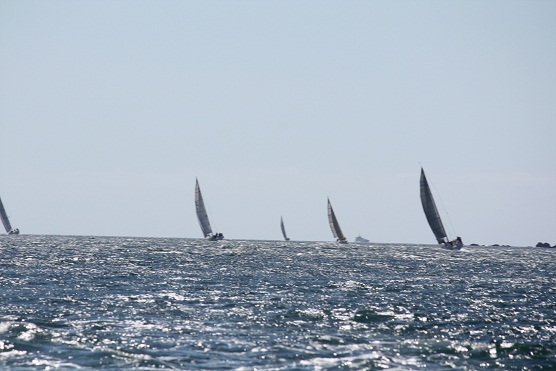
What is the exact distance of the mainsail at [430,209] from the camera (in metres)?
109

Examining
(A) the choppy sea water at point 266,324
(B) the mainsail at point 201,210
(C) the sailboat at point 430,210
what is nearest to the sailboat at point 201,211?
(B) the mainsail at point 201,210

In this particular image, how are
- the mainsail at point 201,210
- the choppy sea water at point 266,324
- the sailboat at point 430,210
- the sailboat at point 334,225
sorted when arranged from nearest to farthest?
1. the choppy sea water at point 266,324
2. the sailboat at point 430,210
3. the mainsail at point 201,210
4. the sailboat at point 334,225

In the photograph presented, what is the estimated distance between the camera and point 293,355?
27391 millimetres

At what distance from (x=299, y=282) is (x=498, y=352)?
31255 mm

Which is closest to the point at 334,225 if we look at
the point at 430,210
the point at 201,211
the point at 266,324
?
the point at 201,211

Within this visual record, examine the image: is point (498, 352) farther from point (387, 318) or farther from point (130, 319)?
point (130, 319)

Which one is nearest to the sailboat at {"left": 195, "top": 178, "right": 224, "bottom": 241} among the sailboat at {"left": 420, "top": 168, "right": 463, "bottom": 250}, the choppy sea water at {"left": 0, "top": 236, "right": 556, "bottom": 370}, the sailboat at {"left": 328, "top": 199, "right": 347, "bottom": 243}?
the sailboat at {"left": 328, "top": 199, "right": 347, "bottom": 243}

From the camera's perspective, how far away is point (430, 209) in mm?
110625

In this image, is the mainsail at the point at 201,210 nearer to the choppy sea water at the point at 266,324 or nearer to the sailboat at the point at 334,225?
the sailboat at the point at 334,225

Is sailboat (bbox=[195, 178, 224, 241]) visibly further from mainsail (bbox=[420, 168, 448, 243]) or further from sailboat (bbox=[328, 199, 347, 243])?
mainsail (bbox=[420, 168, 448, 243])

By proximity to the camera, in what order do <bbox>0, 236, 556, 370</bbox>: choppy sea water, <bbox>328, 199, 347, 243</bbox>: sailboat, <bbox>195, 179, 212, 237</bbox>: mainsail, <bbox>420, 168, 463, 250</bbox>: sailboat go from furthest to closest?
<bbox>328, 199, 347, 243</bbox>: sailboat
<bbox>195, 179, 212, 237</bbox>: mainsail
<bbox>420, 168, 463, 250</bbox>: sailboat
<bbox>0, 236, 556, 370</bbox>: choppy sea water

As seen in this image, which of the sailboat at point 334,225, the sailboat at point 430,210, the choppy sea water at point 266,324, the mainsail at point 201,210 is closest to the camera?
the choppy sea water at point 266,324

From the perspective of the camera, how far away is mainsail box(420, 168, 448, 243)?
4296 inches

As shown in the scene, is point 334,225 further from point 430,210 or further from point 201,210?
point 430,210
